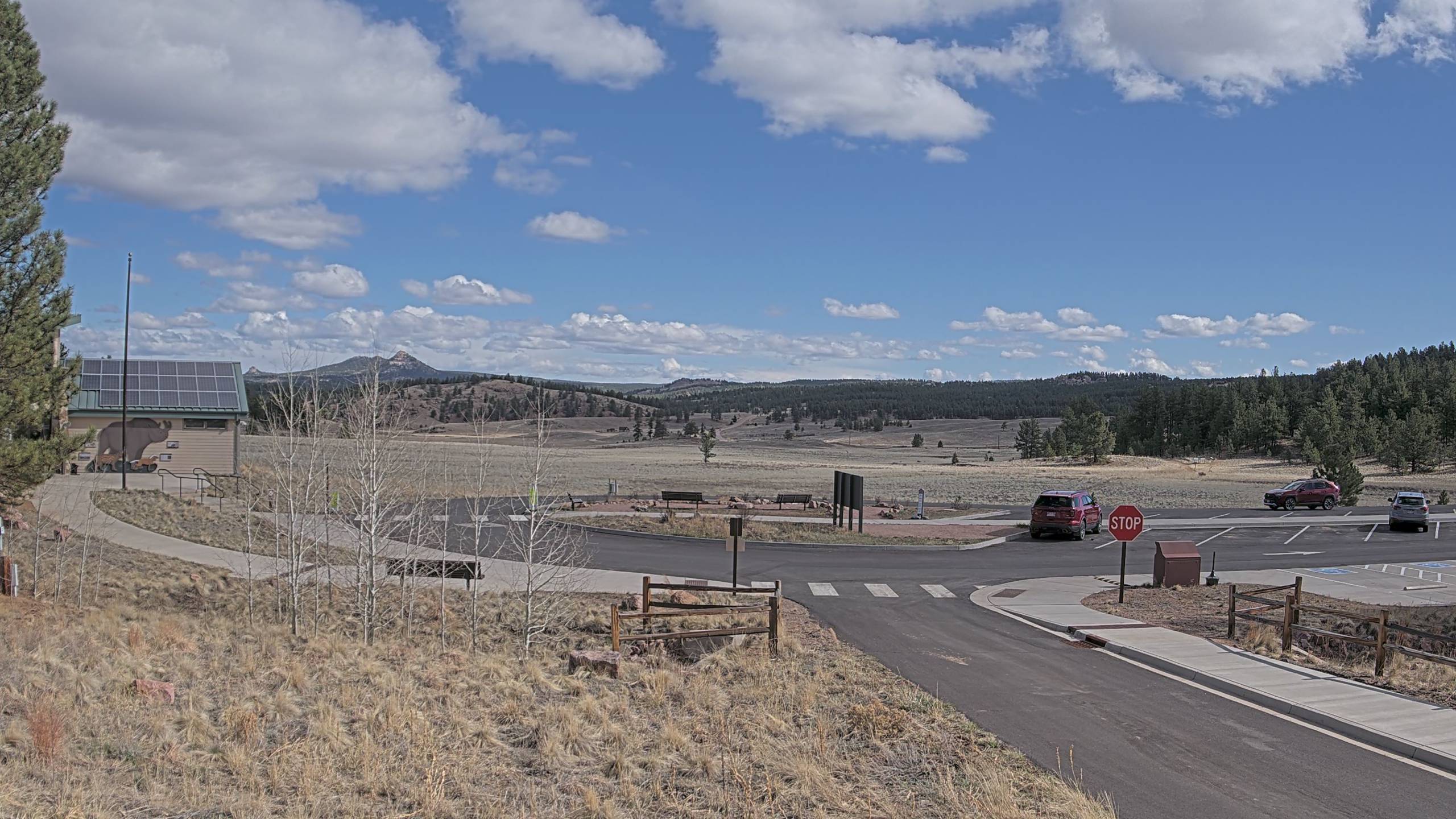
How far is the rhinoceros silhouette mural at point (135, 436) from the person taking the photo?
123 ft

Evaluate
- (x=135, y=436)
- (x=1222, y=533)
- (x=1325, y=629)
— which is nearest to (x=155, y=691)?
(x=1325, y=629)

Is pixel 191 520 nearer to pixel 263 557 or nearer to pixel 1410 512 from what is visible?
pixel 263 557

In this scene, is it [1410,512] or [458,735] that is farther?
[1410,512]

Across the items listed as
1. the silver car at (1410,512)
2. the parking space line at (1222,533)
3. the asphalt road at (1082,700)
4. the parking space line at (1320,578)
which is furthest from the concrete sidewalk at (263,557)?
the silver car at (1410,512)

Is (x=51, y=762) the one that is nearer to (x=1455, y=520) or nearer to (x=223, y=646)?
(x=223, y=646)

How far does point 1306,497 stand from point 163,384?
2044 inches

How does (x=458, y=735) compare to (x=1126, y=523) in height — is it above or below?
below

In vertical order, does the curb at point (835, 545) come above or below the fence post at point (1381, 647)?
below

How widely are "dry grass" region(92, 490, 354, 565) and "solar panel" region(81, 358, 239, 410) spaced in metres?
5.88

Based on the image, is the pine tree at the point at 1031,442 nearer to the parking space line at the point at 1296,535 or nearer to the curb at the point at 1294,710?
the parking space line at the point at 1296,535

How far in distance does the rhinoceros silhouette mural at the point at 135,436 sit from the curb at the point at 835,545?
1792 centimetres

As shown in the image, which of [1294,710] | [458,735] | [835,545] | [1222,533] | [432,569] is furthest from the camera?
[1222,533]

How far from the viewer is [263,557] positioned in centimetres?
2477

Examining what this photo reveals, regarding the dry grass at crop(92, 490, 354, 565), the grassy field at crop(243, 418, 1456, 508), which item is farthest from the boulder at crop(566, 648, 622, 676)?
the dry grass at crop(92, 490, 354, 565)
